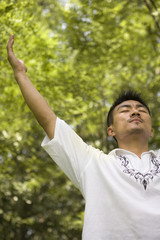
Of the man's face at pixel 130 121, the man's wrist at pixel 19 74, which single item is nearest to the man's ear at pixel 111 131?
the man's face at pixel 130 121

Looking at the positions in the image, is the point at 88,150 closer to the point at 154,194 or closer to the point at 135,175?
the point at 135,175

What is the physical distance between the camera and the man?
4.80ft

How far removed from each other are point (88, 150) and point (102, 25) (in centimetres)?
303

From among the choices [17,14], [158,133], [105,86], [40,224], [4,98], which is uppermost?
[17,14]

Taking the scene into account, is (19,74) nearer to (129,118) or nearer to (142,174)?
(129,118)

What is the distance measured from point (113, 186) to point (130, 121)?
0.49 metres

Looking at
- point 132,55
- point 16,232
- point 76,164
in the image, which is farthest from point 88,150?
point 16,232

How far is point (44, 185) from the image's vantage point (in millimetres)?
7160

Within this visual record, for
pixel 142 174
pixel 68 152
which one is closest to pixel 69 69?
pixel 68 152

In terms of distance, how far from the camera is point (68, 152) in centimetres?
167

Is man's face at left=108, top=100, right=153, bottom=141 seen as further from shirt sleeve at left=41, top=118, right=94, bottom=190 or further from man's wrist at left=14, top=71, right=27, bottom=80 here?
man's wrist at left=14, top=71, right=27, bottom=80

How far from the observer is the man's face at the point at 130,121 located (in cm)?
187

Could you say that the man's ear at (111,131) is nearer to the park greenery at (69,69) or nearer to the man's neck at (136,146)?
the man's neck at (136,146)

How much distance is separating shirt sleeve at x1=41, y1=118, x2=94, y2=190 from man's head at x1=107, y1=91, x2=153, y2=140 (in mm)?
313
